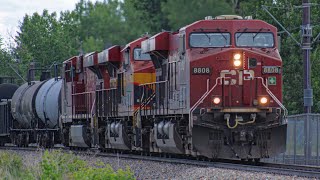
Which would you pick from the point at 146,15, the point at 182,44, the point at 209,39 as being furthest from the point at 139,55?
the point at 146,15

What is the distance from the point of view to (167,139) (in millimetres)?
22812

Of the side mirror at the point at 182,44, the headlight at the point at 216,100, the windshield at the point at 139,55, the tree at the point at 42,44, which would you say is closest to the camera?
the headlight at the point at 216,100

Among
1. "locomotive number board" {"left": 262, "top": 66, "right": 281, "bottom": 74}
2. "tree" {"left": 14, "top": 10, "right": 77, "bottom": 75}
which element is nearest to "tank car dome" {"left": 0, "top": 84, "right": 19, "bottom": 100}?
"locomotive number board" {"left": 262, "top": 66, "right": 281, "bottom": 74}

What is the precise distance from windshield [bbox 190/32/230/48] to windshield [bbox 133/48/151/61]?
4974mm

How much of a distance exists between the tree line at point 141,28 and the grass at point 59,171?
40.9 ft

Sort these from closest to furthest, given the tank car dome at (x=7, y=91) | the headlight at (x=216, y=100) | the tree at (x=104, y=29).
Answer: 1. the headlight at (x=216, y=100)
2. the tank car dome at (x=7, y=91)
3. the tree at (x=104, y=29)

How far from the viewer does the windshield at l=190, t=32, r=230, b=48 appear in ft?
72.2

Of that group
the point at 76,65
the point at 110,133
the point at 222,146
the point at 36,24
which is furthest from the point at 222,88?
the point at 36,24

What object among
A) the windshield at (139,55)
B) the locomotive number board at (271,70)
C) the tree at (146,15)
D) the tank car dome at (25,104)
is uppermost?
the tree at (146,15)

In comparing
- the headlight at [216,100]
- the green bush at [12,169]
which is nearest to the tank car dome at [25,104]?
the green bush at [12,169]

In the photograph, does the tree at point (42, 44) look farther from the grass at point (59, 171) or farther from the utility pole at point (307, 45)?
the grass at point (59, 171)

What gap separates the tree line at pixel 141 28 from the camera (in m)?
35.5

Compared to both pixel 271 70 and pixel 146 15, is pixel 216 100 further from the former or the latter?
pixel 146 15

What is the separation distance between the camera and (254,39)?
72.8 ft
